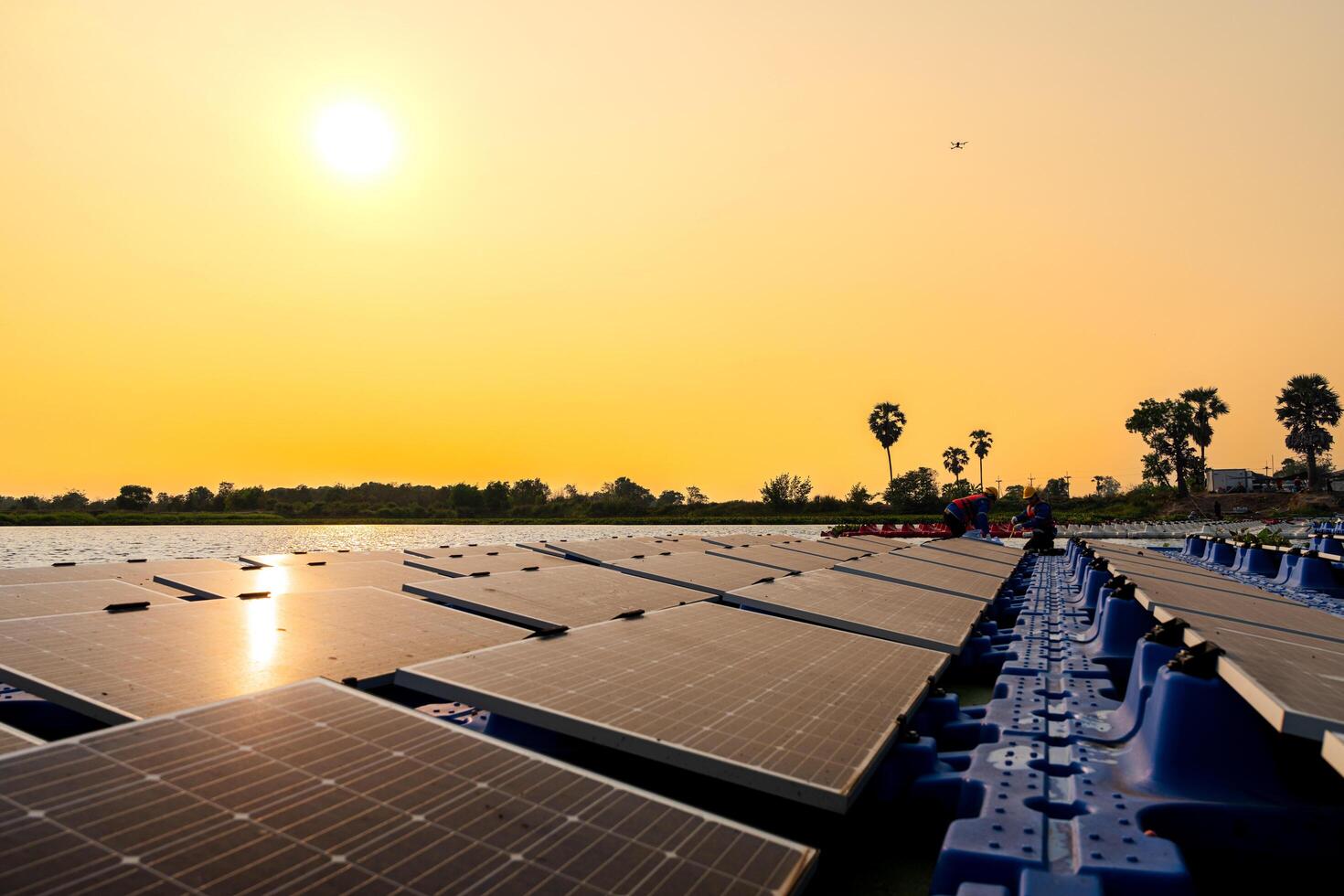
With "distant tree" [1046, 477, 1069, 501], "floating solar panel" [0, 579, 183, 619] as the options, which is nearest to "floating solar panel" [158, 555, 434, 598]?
"floating solar panel" [0, 579, 183, 619]

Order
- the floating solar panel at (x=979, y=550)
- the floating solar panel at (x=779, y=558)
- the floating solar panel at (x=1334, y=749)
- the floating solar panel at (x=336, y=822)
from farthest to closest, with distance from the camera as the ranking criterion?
the floating solar panel at (x=979, y=550) → the floating solar panel at (x=779, y=558) → the floating solar panel at (x=1334, y=749) → the floating solar panel at (x=336, y=822)

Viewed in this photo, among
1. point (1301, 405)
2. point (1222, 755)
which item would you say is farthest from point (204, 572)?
point (1301, 405)

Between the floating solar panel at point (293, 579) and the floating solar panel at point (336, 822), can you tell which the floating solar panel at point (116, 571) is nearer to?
the floating solar panel at point (293, 579)

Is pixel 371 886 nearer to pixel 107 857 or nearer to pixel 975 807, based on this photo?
pixel 107 857

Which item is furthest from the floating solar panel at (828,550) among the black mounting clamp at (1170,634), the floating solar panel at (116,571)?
the floating solar panel at (116,571)

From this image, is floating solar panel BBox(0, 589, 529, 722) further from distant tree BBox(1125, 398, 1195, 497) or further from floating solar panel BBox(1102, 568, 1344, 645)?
distant tree BBox(1125, 398, 1195, 497)

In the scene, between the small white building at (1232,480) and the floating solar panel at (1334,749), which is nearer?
the floating solar panel at (1334,749)

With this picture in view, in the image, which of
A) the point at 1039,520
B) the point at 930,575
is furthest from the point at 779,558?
the point at 1039,520
